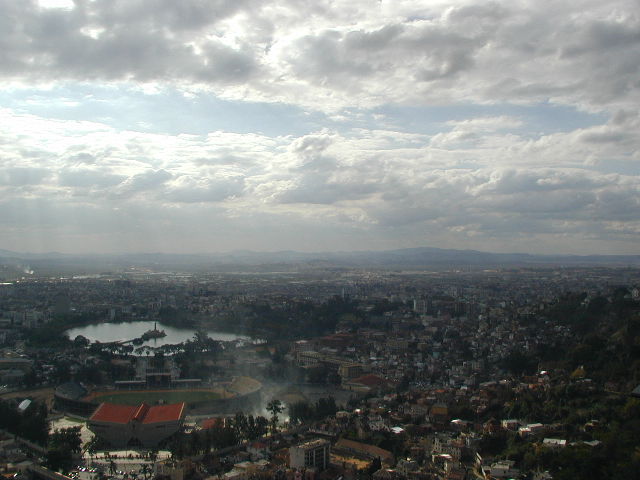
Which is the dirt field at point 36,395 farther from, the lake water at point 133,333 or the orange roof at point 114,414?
the lake water at point 133,333

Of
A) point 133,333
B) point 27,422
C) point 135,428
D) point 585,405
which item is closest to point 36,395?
point 27,422

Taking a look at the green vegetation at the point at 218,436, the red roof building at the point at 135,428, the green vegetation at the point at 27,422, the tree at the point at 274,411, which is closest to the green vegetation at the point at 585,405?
the tree at the point at 274,411

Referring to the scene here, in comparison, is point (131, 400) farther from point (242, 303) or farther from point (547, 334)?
point (242, 303)

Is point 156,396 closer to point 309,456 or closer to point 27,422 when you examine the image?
point 27,422

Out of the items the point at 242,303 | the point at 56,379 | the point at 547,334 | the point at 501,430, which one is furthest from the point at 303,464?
the point at 242,303

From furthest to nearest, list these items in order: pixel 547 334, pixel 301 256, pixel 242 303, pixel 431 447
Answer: pixel 301 256 → pixel 242 303 → pixel 547 334 → pixel 431 447

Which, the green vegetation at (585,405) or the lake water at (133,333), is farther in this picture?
the lake water at (133,333)

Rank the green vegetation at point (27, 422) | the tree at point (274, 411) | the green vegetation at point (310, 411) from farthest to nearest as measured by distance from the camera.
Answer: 1. the green vegetation at point (310, 411)
2. the tree at point (274, 411)
3. the green vegetation at point (27, 422)

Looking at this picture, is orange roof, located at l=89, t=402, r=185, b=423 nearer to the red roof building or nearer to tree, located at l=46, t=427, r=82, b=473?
the red roof building
